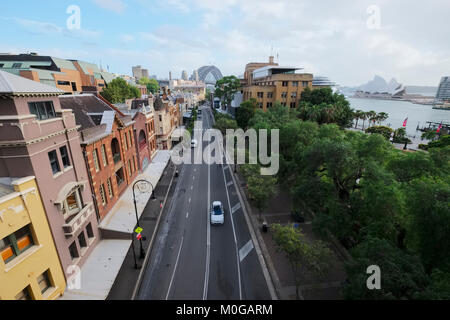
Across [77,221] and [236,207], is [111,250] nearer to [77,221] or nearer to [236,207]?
[77,221]

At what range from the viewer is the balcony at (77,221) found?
54.1 feet

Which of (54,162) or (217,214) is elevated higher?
(54,162)

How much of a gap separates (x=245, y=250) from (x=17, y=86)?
22.8m

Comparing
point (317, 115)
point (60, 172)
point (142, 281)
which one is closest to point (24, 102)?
point (60, 172)

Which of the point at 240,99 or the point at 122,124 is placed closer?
the point at 122,124

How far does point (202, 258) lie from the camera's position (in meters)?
22.7

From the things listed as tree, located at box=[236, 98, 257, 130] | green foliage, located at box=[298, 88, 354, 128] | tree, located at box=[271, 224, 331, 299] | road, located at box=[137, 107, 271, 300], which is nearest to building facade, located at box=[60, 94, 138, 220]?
road, located at box=[137, 107, 271, 300]

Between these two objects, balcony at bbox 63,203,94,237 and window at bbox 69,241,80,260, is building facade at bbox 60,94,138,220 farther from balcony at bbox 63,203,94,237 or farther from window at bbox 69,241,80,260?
window at bbox 69,241,80,260

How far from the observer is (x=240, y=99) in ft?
266

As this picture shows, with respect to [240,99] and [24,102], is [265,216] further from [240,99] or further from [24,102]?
[240,99]

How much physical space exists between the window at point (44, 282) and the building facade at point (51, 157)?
115 centimetres

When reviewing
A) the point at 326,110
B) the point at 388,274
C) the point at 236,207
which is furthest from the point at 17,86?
the point at 326,110

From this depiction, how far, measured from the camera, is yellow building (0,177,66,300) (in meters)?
12.4
